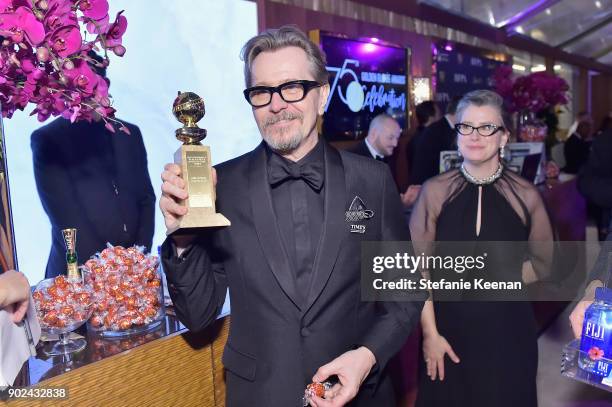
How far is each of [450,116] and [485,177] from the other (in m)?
2.65

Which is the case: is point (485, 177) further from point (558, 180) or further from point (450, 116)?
point (558, 180)

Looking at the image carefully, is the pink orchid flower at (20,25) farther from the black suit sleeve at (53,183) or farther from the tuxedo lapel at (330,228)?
the black suit sleeve at (53,183)

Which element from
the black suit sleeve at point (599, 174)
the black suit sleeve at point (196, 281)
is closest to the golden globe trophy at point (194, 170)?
the black suit sleeve at point (196, 281)

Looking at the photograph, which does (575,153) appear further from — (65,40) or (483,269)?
(65,40)

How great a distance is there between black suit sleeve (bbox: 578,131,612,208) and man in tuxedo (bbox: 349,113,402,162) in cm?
178

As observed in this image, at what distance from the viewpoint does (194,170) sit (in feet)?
3.86

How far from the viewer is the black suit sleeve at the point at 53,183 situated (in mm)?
2299

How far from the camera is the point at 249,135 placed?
12.2ft

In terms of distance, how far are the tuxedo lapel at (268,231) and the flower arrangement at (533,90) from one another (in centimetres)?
457

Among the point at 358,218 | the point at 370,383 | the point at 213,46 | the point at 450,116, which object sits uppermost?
the point at 213,46

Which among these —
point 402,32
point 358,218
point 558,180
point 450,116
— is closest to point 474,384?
point 358,218

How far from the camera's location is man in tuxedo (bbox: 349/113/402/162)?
15.7 feet

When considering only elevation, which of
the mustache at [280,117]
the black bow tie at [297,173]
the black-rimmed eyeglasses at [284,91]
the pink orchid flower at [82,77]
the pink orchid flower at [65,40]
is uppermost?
the pink orchid flower at [65,40]

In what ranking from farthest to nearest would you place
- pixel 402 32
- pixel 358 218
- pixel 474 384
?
pixel 402 32, pixel 474 384, pixel 358 218
